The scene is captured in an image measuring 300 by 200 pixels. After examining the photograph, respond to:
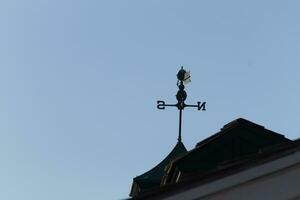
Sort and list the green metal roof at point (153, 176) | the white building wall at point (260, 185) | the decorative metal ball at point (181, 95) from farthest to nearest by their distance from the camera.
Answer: the decorative metal ball at point (181, 95)
the green metal roof at point (153, 176)
the white building wall at point (260, 185)

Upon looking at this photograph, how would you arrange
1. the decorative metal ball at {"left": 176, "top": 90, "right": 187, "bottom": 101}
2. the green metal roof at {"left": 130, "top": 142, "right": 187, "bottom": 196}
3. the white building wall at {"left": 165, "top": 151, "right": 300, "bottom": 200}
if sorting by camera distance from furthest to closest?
the decorative metal ball at {"left": 176, "top": 90, "right": 187, "bottom": 101} → the green metal roof at {"left": 130, "top": 142, "right": 187, "bottom": 196} → the white building wall at {"left": 165, "top": 151, "right": 300, "bottom": 200}

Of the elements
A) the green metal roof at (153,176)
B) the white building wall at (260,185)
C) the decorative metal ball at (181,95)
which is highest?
the decorative metal ball at (181,95)

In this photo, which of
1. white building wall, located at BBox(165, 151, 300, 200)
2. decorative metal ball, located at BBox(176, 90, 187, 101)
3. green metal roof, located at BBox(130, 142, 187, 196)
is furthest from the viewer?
decorative metal ball, located at BBox(176, 90, 187, 101)

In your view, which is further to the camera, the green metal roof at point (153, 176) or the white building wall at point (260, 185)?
the green metal roof at point (153, 176)

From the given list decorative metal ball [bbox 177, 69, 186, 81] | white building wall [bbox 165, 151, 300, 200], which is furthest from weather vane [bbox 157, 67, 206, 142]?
white building wall [bbox 165, 151, 300, 200]

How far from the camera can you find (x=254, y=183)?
860 centimetres

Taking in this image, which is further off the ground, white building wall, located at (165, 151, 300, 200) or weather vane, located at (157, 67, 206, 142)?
weather vane, located at (157, 67, 206, 142)

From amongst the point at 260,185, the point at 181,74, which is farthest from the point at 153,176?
the point at 260,185

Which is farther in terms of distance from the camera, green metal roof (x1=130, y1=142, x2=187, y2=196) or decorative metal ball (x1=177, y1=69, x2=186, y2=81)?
decorative metal ball (x1=177, y1=69, x2=186, y2=81)

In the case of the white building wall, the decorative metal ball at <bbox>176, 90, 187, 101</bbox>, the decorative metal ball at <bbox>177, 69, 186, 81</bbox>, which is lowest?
the white building wall

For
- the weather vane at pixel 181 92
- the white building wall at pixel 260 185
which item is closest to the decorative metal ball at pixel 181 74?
the weather vane at pixel 181 92

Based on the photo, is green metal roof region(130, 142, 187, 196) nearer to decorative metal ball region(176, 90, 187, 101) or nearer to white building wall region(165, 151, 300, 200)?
decorative metal ball region(176, 90, 187, 101)

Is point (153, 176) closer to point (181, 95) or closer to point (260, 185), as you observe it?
point (181, 95)

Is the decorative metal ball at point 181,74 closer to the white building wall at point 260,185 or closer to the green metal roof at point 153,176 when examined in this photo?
the green metal roof at point 153,176
